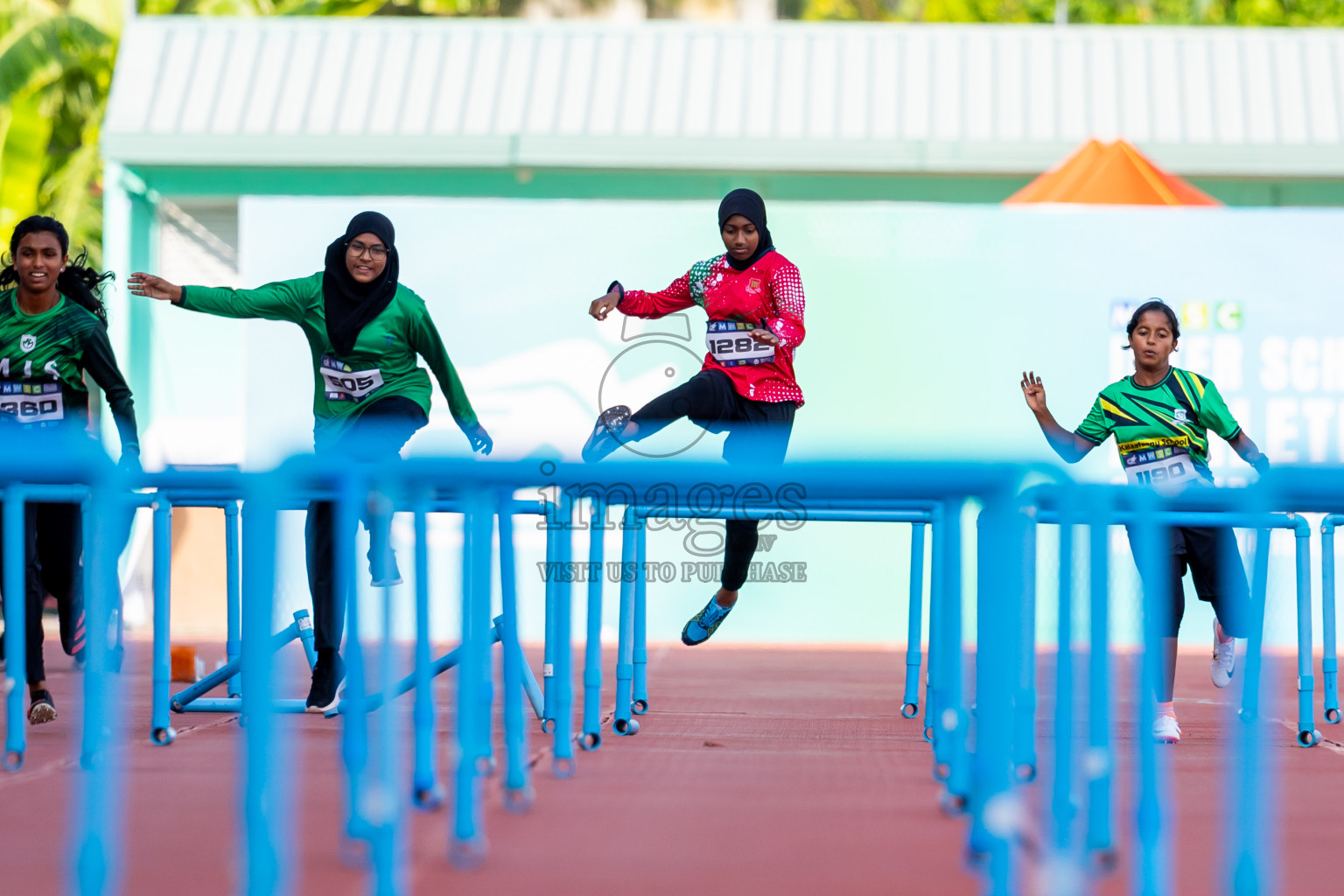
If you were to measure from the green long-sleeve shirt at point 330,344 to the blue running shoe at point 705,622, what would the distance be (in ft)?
5.10

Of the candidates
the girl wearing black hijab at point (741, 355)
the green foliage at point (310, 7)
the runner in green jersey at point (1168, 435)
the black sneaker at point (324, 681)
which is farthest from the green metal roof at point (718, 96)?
the black sneaker at point (324, 681)

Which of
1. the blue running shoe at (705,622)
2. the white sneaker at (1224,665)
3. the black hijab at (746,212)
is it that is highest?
the black hijab at (746,212)

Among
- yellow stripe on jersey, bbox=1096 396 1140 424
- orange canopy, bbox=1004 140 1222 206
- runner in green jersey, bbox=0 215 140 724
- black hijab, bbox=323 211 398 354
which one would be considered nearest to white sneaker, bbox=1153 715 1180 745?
yellow stripe on jersey, bbox=1096 396 1140 424

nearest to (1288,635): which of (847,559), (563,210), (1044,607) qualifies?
(1044,607)

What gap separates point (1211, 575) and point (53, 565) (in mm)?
4419

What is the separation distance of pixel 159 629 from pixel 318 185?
29.5 feet

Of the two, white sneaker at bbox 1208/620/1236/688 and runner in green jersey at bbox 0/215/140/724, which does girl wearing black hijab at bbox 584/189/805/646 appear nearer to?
runner in green jersey at bbox 0/215/140/724

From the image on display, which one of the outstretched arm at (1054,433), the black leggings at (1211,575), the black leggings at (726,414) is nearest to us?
the black leggings at (1211,575)

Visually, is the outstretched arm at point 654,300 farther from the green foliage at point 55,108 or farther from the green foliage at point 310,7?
the green foliage at point 310,7

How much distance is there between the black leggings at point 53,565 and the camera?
5.85 m

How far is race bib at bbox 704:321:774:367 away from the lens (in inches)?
229

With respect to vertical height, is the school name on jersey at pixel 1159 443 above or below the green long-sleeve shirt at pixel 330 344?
below

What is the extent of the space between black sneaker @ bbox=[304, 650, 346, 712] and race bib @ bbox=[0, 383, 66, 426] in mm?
1320

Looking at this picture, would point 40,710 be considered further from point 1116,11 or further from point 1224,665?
point 1116,11
